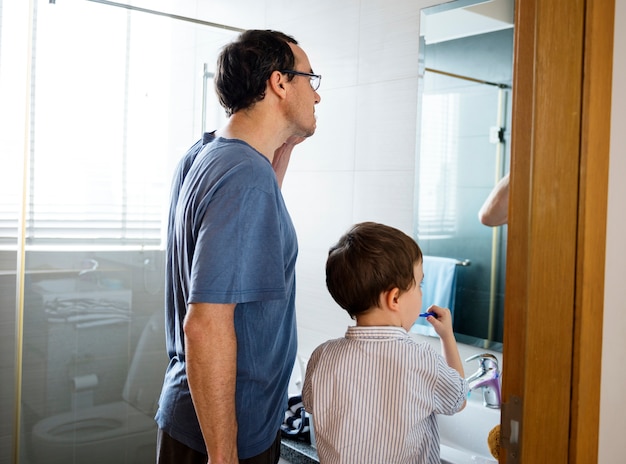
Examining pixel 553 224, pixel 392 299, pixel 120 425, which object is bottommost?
pixel 120 425

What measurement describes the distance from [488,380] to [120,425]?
4.29 feet

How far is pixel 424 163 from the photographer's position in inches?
76.5

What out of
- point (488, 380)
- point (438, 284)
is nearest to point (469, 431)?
point (488, 380)

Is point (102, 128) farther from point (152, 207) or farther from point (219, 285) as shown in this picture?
point (219, 285)

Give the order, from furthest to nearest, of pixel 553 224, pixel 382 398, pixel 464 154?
pixel 464 154 < pixel 382 398 < pixel 553 224

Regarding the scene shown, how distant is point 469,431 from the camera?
1.71 metres

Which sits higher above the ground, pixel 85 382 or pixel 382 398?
pixel 382 398

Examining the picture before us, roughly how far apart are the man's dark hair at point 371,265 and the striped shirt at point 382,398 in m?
0.07

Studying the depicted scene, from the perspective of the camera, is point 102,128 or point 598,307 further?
point 102,128

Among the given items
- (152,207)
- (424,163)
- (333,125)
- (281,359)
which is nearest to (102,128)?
(152,207)

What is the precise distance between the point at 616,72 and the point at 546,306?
1.07ft

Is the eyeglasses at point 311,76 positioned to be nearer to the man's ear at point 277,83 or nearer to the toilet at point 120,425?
the man's ear at point 277,83

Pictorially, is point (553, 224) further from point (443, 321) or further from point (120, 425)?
point (120, 425)

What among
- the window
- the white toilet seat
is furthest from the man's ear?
the white toilet seat
